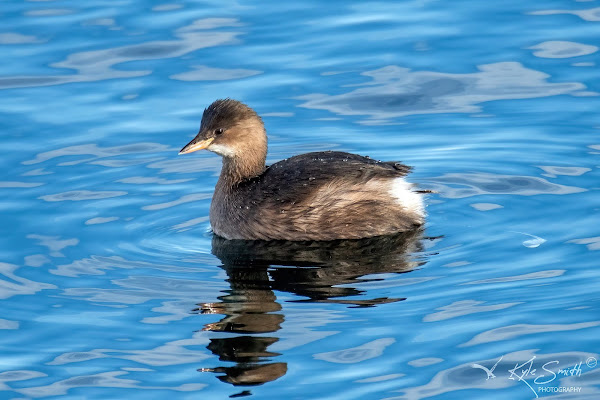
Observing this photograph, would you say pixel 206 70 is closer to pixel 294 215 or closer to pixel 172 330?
pixel 294 215

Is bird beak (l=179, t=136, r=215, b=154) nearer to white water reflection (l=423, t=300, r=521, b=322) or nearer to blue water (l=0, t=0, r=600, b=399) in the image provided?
blue water (l=0, t=0, r=600, b=399)

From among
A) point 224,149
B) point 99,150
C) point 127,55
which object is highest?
point 127,55

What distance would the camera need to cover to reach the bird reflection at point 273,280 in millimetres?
7789

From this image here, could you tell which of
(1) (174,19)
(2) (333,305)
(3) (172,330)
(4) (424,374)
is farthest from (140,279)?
(1) (174,19)

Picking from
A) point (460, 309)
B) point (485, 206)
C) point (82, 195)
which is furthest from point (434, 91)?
point (460, 309)

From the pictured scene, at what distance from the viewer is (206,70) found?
45.4 feet

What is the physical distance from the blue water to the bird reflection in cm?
2

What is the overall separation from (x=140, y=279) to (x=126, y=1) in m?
6.94

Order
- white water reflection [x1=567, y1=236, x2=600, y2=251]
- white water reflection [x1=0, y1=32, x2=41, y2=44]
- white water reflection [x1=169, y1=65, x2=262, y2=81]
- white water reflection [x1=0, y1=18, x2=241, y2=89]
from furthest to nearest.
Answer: white water reflection [x1=0, y1=32, x2=41, y2=44] < white water reflection [x1=0, y1=18, x2=241, y2=89] < white water reflection [x1=169, y1=65, x2=262, y2=81] < white water reflection [x1=567, y1=236, x2=600, y2=251]

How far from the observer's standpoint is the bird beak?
10508 millimetres

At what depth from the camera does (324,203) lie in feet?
32.7

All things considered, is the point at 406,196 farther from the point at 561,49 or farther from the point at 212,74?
the point at 561,49

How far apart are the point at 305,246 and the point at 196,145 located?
1.37m

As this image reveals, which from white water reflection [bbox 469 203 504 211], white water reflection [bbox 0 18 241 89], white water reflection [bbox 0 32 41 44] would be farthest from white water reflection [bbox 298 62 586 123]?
white water reflection [bbox 0 32 41 44]
